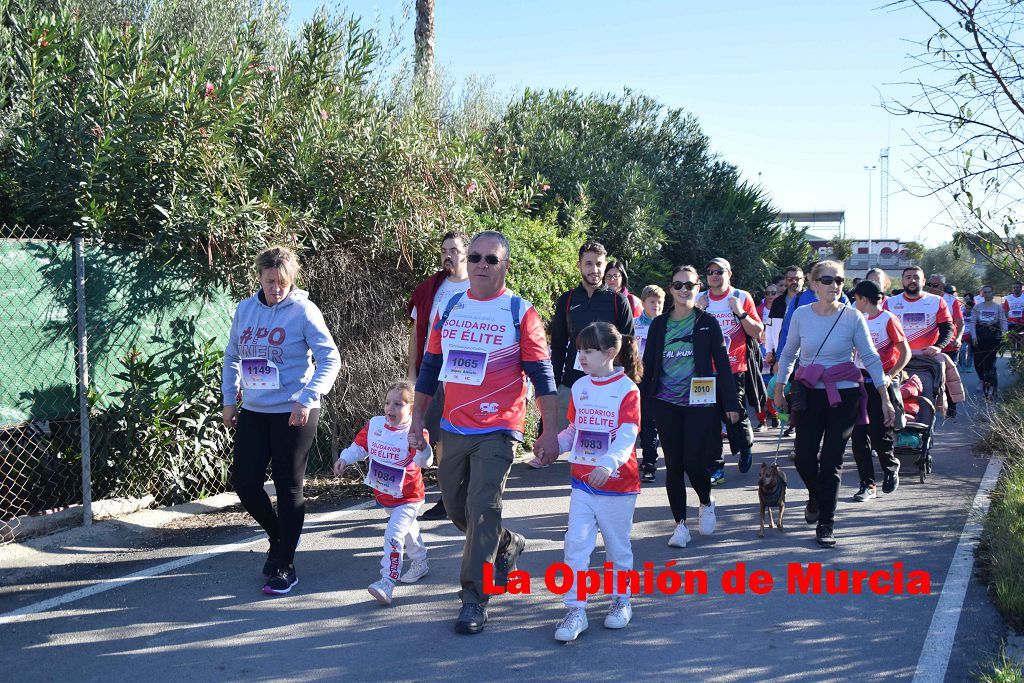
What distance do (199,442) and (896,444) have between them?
6205mm

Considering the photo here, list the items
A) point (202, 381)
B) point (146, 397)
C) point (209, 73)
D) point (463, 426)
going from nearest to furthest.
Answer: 1. point (463, 426)
2. point (146, 397)
3. point (202, 381)
4. point (209, 73)

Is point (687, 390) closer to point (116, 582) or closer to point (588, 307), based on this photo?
point (588, 307)

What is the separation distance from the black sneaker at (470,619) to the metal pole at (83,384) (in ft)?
10.6

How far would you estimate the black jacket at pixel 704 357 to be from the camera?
657 centimetres

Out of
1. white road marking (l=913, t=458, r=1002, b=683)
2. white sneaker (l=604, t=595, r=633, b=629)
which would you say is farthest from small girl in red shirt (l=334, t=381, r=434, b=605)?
white road marking (l=913, t=458, r=1002, b=683)

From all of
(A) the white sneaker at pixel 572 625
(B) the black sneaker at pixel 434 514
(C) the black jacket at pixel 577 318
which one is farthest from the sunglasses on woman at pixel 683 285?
(A) the white sneaker at pixel 572 625

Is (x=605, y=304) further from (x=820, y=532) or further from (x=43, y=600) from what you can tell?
(x=43, y=600)

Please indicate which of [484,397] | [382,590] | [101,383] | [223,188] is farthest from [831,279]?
[101,383]

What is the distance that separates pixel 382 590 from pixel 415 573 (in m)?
0.53

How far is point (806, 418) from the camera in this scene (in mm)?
6758

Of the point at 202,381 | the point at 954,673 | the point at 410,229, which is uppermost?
the point at 410,229

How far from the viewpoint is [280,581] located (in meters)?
5.46

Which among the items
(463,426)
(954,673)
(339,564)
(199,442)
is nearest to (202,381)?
(199,442)

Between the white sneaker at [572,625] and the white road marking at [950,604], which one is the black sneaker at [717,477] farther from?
the white sneaker at [572,625]
